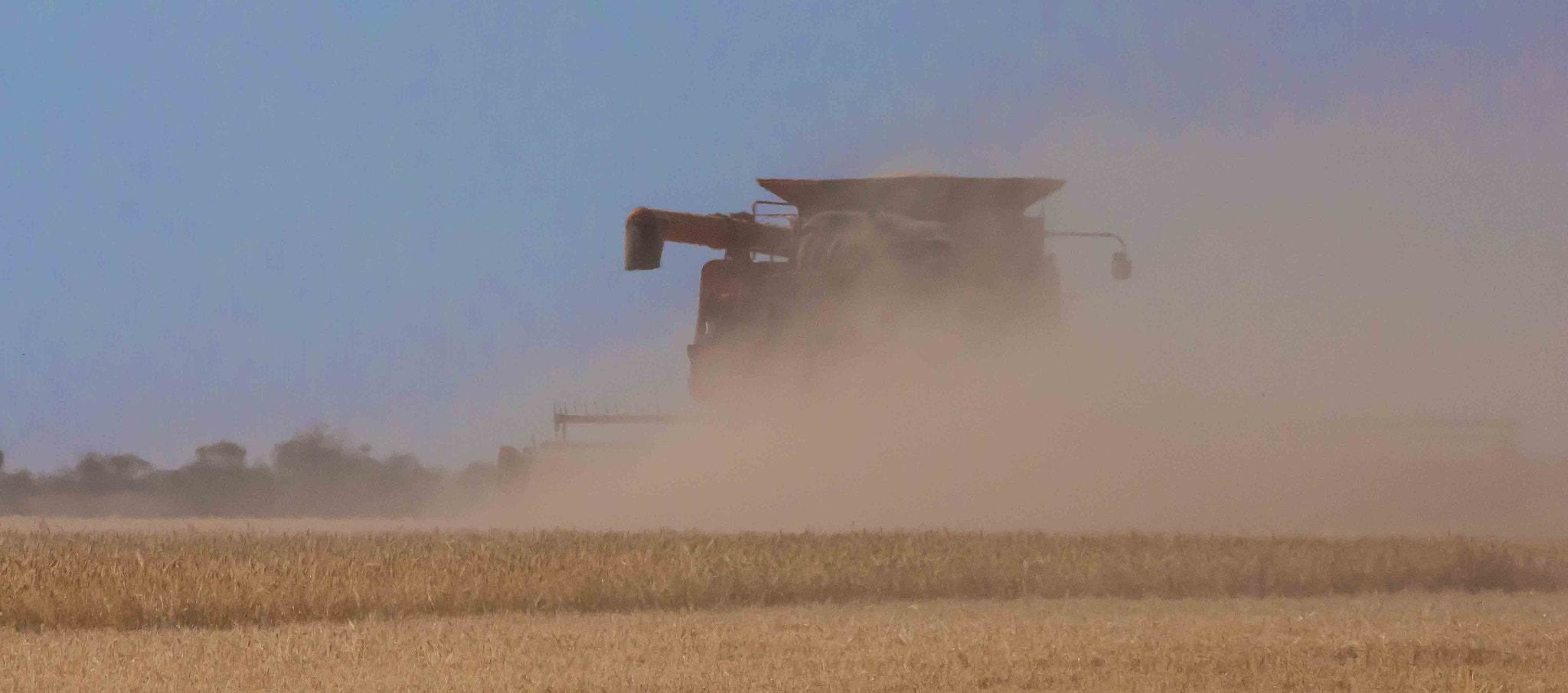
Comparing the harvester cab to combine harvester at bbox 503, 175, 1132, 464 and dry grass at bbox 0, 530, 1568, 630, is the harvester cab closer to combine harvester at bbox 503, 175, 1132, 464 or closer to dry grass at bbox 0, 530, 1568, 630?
combine harvester at bbox 503, 175, 1132, 464

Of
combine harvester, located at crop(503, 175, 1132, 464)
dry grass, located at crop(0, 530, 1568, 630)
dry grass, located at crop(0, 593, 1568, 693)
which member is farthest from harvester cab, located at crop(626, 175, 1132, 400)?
dry grass, located at crop(0, 593, 1568, 693)

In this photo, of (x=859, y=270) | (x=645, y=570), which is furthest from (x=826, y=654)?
(x=859, y=270)

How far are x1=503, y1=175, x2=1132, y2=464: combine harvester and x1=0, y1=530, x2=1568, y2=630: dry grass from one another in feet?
13.8

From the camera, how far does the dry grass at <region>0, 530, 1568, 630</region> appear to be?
12.3m

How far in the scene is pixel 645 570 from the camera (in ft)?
43.7

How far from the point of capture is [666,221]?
704 inches

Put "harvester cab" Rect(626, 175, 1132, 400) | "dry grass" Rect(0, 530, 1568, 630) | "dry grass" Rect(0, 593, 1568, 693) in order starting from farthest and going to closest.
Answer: "harvester cab" Rect(626, 175, 1132, 400) < "dry grass" Rect(0, 530, 1568, 630) < "dry grass" Rect(0, 593, 1568, 693)

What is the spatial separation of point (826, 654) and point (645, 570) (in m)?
4.05

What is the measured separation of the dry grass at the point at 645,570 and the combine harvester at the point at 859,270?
13.8ft

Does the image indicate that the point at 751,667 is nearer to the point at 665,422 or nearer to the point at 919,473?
the point at 919,473

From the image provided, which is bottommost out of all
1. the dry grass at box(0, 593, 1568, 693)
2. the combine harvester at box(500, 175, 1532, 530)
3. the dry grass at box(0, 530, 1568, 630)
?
the dry grass at box(0, 593, 1568, 693)

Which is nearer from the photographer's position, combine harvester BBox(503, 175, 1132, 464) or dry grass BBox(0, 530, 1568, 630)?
dry grass BBox(0, 530, 1568, 630)

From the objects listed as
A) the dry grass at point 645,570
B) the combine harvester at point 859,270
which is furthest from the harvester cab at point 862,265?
the dry grass at point 645,570

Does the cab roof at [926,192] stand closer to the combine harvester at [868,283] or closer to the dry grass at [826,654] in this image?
the combine harvester at [868,283]
